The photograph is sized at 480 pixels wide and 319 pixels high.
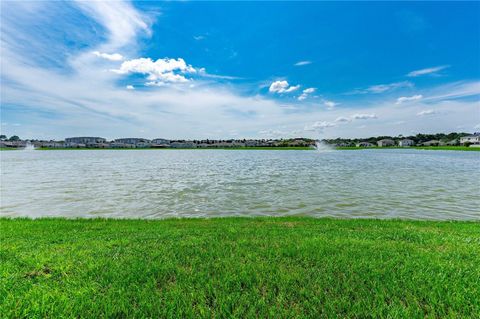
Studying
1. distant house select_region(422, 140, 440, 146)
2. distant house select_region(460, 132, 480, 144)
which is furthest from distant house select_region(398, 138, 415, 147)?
distant house select_region(460, 132, 480, 144)

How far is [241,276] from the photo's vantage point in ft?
14.0

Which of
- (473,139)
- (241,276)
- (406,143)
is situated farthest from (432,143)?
(241,276)

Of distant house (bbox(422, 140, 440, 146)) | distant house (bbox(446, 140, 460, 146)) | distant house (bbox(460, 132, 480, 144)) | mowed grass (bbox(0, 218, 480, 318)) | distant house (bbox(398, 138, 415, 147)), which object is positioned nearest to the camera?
mowed grass (bbox(0, 218, 480, 318))

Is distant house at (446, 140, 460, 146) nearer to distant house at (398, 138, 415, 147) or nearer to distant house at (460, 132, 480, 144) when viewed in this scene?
distant house at (460, 132, 480, 144)

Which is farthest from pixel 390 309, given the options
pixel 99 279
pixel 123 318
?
pixel 99 279

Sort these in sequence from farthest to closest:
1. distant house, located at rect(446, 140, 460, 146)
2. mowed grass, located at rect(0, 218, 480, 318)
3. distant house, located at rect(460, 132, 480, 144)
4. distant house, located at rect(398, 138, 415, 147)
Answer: distant house, located at rect(398, 138, 415, 147), distant house, located at rect(446, 140, 460, 146), distant house, located at rect(460, 132, 480, 144), mowed grass, located at rect(0, 218, 480, 318)

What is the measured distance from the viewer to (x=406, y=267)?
15.1ft

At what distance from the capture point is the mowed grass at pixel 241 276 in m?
3.48

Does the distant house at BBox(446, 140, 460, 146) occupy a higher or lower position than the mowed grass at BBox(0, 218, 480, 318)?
higher

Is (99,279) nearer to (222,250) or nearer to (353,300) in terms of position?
(222,250)

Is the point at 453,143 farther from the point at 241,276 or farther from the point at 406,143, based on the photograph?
the point at 241,276

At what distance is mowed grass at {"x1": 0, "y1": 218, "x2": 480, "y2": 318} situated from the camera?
11.4 ft

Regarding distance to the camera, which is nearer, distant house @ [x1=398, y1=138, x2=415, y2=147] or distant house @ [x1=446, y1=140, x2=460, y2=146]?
distant house @ [x1=446, y1=140, x2=460, y2=146]

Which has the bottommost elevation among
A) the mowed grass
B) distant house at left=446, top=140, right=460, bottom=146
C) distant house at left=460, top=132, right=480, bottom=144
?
the mowed grass
